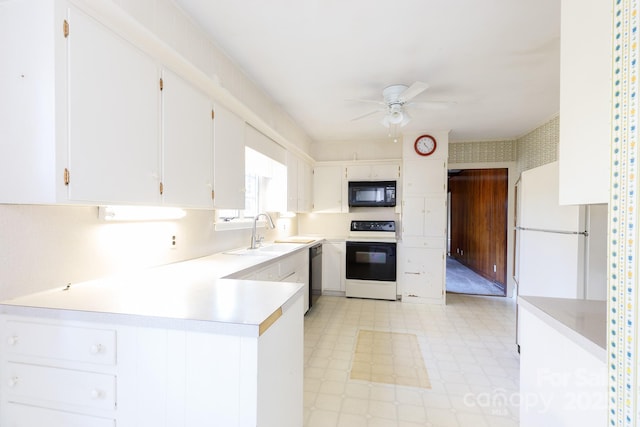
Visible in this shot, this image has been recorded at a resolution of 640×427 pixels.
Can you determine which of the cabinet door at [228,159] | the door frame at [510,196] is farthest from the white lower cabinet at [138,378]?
the door frame at [510,196]

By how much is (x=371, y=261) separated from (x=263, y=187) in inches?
75.9

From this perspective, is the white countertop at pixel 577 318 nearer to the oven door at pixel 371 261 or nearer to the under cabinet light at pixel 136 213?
the under cabinet light at pixel 136 213

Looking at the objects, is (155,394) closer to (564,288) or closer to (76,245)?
(76,245)

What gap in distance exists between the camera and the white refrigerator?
5.97 ft

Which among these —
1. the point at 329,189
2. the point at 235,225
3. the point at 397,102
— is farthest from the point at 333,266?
the point at 397,102

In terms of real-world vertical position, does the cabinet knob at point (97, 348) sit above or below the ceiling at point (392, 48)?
below

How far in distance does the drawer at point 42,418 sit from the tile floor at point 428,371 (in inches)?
44.8

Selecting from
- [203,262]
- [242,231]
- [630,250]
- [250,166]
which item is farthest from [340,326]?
[630,250]

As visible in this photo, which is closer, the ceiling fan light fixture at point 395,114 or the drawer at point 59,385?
the drawer at point 59,385

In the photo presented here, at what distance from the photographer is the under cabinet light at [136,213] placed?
1.46 metres

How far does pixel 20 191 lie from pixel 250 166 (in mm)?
2179

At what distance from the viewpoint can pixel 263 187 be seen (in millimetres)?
3555

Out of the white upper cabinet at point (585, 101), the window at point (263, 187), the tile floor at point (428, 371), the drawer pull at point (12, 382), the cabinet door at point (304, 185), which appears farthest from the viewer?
the cabinet door at point (304, 185)

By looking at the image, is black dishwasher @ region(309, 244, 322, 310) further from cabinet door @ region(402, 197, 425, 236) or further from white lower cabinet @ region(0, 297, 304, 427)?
white lower cabinet @ region(0, 297, 304, 427)
